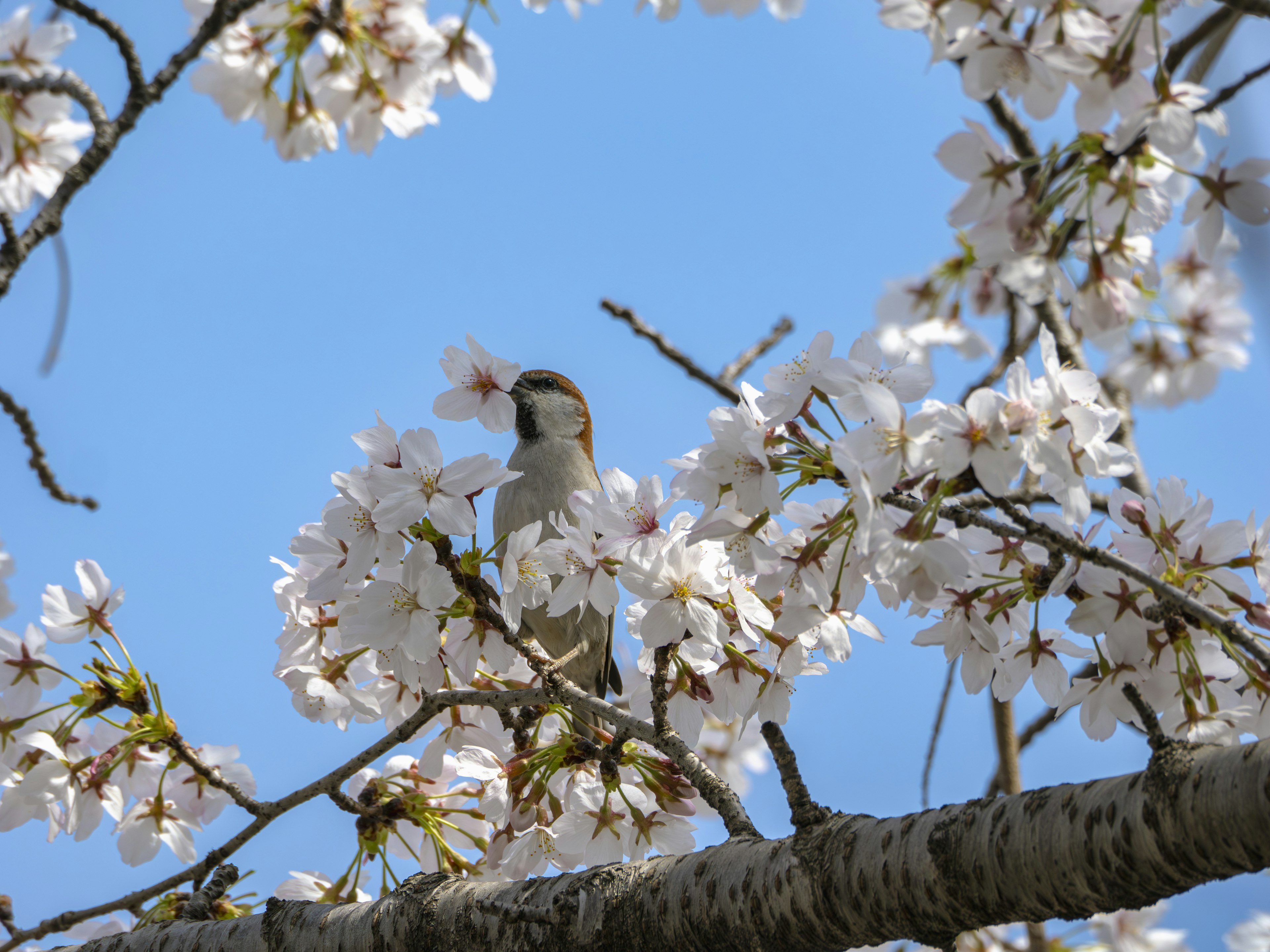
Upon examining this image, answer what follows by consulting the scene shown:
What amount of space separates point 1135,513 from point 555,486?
98.7 inches

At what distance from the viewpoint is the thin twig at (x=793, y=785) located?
5.88ft

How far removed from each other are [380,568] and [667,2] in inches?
77.1

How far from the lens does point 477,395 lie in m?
2.23

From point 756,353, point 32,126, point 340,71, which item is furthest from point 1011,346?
point 32,126

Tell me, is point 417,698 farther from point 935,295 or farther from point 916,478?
point 935,295

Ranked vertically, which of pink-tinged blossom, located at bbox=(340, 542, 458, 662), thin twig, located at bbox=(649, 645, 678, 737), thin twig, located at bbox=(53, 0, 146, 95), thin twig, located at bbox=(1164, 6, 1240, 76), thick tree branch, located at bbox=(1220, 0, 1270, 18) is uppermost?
thin twig, located at bbox=(53, 0, 146, 95)

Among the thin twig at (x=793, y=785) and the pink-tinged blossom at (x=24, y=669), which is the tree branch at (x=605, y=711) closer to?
the thin twig at (x=793, y=785)

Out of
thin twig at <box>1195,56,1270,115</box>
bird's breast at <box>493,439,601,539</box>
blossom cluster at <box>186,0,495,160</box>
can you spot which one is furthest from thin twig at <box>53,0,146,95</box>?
thin twig at <box>1195,56,1270,115</box>

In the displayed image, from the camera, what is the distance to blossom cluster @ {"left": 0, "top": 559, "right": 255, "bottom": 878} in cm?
257

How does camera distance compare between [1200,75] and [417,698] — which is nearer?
[417,698]

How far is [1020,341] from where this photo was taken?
453 centimetres

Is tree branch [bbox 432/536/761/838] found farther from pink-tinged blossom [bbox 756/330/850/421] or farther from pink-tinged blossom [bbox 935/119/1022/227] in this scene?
pink-tinged blossom [bbox 935/119/1022/227]

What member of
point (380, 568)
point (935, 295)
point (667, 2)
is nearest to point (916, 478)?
point (380, 568)

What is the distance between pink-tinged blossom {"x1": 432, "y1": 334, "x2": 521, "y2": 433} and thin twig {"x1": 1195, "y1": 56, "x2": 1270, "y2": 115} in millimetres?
1456
